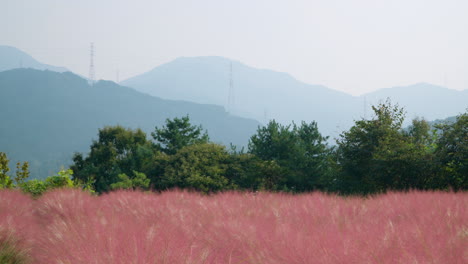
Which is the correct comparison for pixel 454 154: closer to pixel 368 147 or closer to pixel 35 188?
pixel 368 147

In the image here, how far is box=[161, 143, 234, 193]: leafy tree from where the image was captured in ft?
87.7

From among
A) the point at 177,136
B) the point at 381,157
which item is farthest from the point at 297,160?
the point at 177,136

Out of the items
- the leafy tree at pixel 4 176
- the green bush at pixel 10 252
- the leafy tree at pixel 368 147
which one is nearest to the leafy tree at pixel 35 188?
the leafy tree at pixel 4 176

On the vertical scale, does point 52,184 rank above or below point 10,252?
below

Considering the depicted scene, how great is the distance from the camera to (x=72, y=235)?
409cm

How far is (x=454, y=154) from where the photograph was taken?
57.1 ft

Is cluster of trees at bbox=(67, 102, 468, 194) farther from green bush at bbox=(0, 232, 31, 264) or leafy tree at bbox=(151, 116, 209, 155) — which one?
green bush at bbox=(0, 232, 31, 264)

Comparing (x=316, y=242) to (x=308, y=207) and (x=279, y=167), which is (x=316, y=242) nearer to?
(x=308, y=207)

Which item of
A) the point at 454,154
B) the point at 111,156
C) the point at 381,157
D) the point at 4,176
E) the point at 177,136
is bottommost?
the point at 111,156

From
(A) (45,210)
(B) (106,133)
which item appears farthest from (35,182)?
(B) (106,133)

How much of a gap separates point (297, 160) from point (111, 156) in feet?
71.9

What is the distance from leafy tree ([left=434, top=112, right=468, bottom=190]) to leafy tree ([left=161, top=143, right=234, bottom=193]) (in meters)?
14.3

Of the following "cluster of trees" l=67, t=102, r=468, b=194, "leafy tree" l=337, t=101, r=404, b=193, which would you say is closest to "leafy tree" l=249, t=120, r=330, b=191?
"cluster of trees" l=67, t=102, r=468, b=194

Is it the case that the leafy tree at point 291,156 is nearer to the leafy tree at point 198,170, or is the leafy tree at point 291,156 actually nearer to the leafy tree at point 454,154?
the leafy tree at point 198,170
